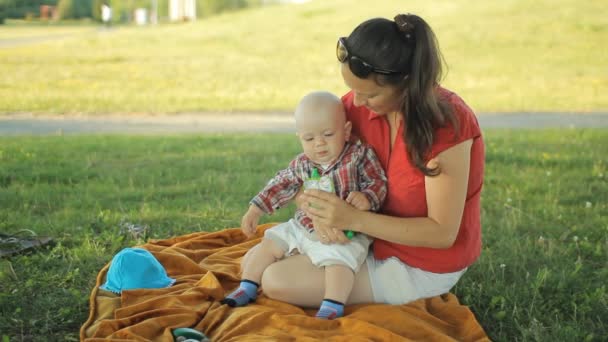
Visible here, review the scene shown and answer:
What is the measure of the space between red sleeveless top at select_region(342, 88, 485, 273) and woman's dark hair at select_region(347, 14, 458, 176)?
0.11m

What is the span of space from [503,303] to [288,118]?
8.76m

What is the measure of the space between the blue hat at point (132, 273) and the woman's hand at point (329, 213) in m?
0.92

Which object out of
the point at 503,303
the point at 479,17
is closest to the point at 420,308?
the point at 503,303

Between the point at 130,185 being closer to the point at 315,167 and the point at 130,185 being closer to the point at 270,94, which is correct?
the point at 315,167

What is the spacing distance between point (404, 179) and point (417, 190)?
0.08 meters

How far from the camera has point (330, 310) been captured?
3.41 m

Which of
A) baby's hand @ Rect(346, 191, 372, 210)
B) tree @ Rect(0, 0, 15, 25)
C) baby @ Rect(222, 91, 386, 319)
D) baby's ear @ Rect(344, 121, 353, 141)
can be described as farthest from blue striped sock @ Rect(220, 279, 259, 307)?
tree @ Rect(0, 0, 15, 25)

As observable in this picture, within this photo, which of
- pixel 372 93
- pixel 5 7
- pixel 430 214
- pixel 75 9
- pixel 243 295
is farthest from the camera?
pixel 75 9

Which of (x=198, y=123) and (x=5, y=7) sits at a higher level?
(x=5, y=7)

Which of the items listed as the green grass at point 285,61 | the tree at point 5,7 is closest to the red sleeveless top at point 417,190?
the green grass at point 285,61

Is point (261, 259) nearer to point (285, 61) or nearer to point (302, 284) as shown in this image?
point (302, 284)

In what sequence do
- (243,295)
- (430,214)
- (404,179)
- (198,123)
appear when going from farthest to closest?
(198,123) → (243,295) → (404,179) → (430,214)

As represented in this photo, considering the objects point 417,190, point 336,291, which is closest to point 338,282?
point 336,291

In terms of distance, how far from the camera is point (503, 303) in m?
3.79
